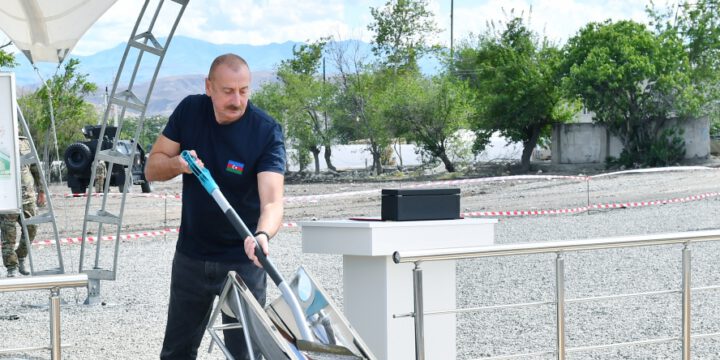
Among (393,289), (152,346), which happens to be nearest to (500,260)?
(152,346)

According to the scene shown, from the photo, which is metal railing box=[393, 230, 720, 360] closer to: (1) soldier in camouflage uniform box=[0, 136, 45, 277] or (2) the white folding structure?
(2) the white folding structure

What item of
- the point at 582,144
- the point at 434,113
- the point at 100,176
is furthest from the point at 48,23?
the point at 434,113

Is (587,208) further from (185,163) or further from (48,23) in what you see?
(185,163)

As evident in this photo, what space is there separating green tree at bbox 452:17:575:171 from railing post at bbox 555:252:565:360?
137 ft

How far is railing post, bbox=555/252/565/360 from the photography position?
503 cm

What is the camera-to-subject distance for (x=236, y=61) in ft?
13.8

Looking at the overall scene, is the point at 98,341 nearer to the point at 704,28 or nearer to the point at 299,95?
the point at 704,28

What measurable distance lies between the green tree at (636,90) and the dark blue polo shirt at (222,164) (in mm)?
39923

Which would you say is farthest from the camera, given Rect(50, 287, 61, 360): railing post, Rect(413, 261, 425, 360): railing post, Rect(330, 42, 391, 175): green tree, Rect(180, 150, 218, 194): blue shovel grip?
Rect(330, 42, 391, 175): green tree

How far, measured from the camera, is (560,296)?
511cm

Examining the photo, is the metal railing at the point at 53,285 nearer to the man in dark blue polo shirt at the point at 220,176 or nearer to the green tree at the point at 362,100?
the man in dark blue polo shirt at the point at 220,176

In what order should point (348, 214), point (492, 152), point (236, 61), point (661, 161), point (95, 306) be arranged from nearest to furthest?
point (236, 61) → point (95, 306) → point (348, 214) → point (661, 161) → point (492, 152)

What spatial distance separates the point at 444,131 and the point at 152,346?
40.7 metres

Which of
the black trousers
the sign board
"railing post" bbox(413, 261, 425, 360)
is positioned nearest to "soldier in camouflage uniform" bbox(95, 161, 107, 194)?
the sign board
